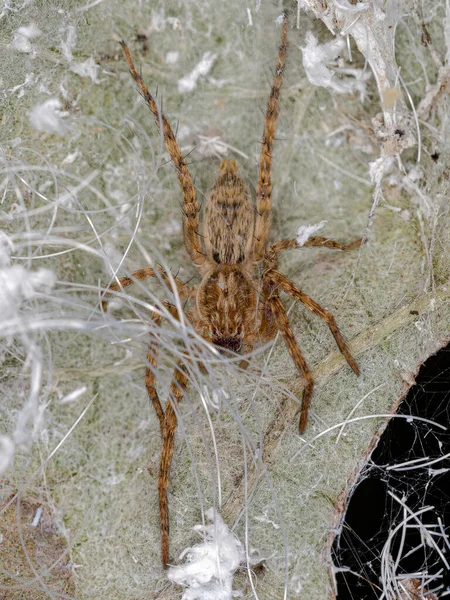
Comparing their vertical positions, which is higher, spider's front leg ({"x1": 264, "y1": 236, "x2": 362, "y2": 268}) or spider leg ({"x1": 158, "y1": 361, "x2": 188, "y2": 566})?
spider's front leg ({"x1": 264, "y1": 236, "x2": 362, "y2": 268})

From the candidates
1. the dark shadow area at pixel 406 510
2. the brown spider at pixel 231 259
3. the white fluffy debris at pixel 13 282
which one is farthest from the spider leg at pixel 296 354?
the white fluffy debris at pixel 13 282

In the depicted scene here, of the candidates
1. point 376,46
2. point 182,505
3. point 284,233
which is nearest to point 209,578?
point 182,505

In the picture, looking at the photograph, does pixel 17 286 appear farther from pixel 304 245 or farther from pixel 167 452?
pixel 304 245

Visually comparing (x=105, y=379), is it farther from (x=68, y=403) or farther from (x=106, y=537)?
(x=106, y=537)

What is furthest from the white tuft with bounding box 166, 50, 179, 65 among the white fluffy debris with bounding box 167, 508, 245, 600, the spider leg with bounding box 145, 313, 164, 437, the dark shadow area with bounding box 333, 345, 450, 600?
the white fluffy debris with bounding box 167, 508, 245, 600

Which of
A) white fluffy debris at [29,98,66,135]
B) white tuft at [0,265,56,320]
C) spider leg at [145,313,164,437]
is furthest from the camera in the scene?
white fluffy debris at [29,98,66,135]

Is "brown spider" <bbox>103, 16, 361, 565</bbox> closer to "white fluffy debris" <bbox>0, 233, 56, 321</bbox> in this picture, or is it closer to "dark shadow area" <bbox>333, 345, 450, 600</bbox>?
"white fluffy debris" <bbox>0, 233, 56, 321</bbox>

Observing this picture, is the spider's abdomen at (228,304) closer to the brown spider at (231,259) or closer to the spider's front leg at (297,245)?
the brown spider at (231,259)
